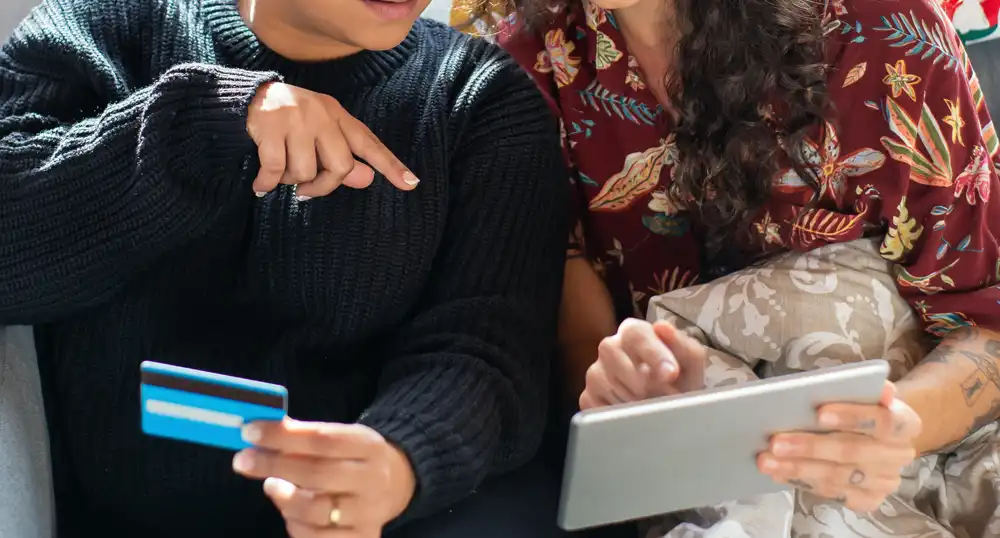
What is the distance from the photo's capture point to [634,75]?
0.97 meters

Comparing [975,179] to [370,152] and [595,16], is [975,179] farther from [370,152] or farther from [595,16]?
[370,152]

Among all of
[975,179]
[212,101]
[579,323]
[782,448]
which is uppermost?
[212,101]

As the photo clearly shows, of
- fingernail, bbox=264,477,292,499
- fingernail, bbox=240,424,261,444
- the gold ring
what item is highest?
fingernail, bbox=240,424,261,444

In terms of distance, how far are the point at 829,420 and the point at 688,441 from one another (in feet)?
0.34

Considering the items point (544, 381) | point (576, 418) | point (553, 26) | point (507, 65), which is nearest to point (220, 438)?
point (576, 418)

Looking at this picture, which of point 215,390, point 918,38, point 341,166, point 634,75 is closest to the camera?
point 215,390

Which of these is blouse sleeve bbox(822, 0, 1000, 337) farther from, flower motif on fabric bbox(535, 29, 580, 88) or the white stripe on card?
the white stripe on card

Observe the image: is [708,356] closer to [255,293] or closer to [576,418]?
[576,418]

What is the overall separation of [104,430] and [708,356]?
0.58 metres

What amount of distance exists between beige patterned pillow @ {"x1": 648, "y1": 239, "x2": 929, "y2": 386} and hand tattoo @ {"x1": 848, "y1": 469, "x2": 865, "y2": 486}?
172mm

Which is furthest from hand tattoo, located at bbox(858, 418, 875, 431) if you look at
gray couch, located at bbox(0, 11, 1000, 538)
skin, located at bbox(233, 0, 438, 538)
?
gray couch, located at bbox(0, 11, 1000, 538)

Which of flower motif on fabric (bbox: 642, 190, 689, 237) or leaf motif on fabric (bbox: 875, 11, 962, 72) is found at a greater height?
leaf motif on fabric (bbox: 875, 11, 962, 72)

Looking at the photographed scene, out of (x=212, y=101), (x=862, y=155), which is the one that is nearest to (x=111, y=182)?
(x=212, y=101)

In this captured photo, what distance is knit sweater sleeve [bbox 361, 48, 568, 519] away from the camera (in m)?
0.79
